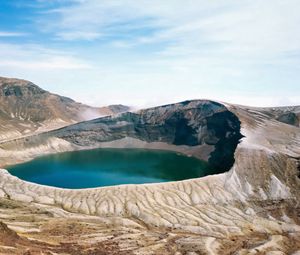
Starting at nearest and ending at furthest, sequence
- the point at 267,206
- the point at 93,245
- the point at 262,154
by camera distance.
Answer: the point at 93,245 < the point at 267,206 < the point at 262,154

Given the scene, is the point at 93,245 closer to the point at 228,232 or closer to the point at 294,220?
the point at 228,232

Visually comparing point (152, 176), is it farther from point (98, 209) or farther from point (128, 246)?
point (128, 246)

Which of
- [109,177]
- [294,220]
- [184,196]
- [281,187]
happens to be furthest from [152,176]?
[294,220]

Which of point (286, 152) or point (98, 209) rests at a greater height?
point (286, 152)

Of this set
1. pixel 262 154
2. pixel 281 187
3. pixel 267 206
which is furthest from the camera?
pixel 262 154

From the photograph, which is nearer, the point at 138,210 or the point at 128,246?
the point at 128,246

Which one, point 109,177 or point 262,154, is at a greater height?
point 262,154

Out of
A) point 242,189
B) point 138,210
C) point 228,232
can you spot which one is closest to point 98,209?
point 138,210

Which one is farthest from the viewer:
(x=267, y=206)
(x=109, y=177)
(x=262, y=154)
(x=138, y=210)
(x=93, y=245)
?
(x=109, y=177)

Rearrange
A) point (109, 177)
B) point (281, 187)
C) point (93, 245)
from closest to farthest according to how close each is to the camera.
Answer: point (93, 245) < point (281, 187) < point (109, 177)
